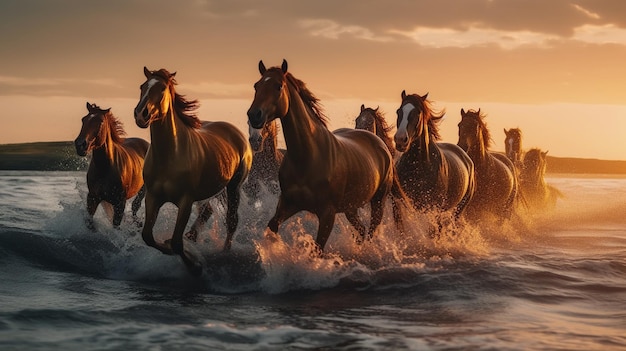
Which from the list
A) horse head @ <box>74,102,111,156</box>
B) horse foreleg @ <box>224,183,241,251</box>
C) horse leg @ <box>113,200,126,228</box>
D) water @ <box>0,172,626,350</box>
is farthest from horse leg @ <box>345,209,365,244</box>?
horse head @ <box>74,102,111,156</box>

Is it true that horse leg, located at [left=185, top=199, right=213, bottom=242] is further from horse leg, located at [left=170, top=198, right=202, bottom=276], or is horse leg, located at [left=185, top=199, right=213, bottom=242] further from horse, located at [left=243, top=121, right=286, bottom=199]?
horse, located at [left=243, top=121, right=286, bottom=199]

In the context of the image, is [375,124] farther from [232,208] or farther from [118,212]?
[118,212]

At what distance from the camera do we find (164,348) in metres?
5.97

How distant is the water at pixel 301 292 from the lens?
256 inches

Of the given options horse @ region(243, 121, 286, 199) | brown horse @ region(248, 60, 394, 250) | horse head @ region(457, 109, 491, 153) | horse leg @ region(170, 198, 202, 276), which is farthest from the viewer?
horse head @ region(457, 109, 491, 153)

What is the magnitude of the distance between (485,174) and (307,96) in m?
5.65

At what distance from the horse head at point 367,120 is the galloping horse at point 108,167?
3492mm

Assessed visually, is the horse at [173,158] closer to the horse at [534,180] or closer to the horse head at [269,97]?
the horse head at [269,97]

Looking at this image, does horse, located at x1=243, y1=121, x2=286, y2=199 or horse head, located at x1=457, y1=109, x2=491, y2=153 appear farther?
horse head, located at x1=457, y1=109, x2=491, y2=153

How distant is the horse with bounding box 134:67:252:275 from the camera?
838 cm

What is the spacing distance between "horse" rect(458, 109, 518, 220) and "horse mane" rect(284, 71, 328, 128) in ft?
A: 15.2

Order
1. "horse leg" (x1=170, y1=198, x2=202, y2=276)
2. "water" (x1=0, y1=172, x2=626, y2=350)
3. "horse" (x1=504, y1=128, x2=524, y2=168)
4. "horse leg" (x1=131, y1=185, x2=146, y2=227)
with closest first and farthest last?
"water" (x1=0, y1=172, x2=626, y2=350), "horse leg" (x1=170, y1=198, x2=202, y2=276), "horse leg" (x1=131, y1=185, x2=146, y2=227), "horse" (x1=504, y1=128, x2=524, y2=168)

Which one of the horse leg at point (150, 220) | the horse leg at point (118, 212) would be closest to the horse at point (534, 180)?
the horse leg at point (118, 212)

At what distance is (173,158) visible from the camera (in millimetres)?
8734
